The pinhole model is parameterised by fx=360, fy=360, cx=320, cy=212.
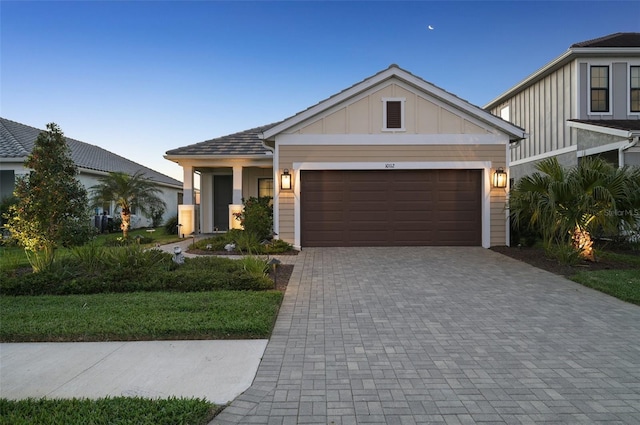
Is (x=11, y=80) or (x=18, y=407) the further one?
(x=11, y=80)

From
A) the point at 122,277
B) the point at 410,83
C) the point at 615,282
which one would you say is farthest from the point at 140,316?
the point at 410,83

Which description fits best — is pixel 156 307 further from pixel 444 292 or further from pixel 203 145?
pixel 203 145

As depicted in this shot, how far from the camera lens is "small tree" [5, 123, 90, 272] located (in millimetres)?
7312

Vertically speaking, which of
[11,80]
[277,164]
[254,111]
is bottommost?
[277,164]

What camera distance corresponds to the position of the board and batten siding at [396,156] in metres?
11.6

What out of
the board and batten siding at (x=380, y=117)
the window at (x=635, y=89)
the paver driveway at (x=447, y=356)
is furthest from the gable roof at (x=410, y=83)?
the window at (x=635, y=89)

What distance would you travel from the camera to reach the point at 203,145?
15.0m

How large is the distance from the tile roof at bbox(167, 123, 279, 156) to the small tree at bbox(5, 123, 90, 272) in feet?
21.6

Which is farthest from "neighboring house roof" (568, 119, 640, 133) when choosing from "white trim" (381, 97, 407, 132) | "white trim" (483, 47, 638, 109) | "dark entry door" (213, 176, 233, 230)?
"dark entry door" (213, 176, 233, 230)

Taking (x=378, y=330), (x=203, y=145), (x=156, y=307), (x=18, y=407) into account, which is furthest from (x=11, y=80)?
(x=378, y=330)

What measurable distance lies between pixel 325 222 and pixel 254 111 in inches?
422

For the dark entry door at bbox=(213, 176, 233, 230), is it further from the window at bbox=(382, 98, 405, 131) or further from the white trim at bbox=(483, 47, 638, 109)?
the white trim at bbox=(483, 47, 638, 109)

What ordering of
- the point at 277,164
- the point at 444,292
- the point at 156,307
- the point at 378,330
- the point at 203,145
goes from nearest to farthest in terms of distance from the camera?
the point at 378,330, the point at 156,307, the point at 444,292, the point at 277,164, the point at 203,145

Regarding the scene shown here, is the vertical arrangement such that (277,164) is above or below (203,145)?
below
